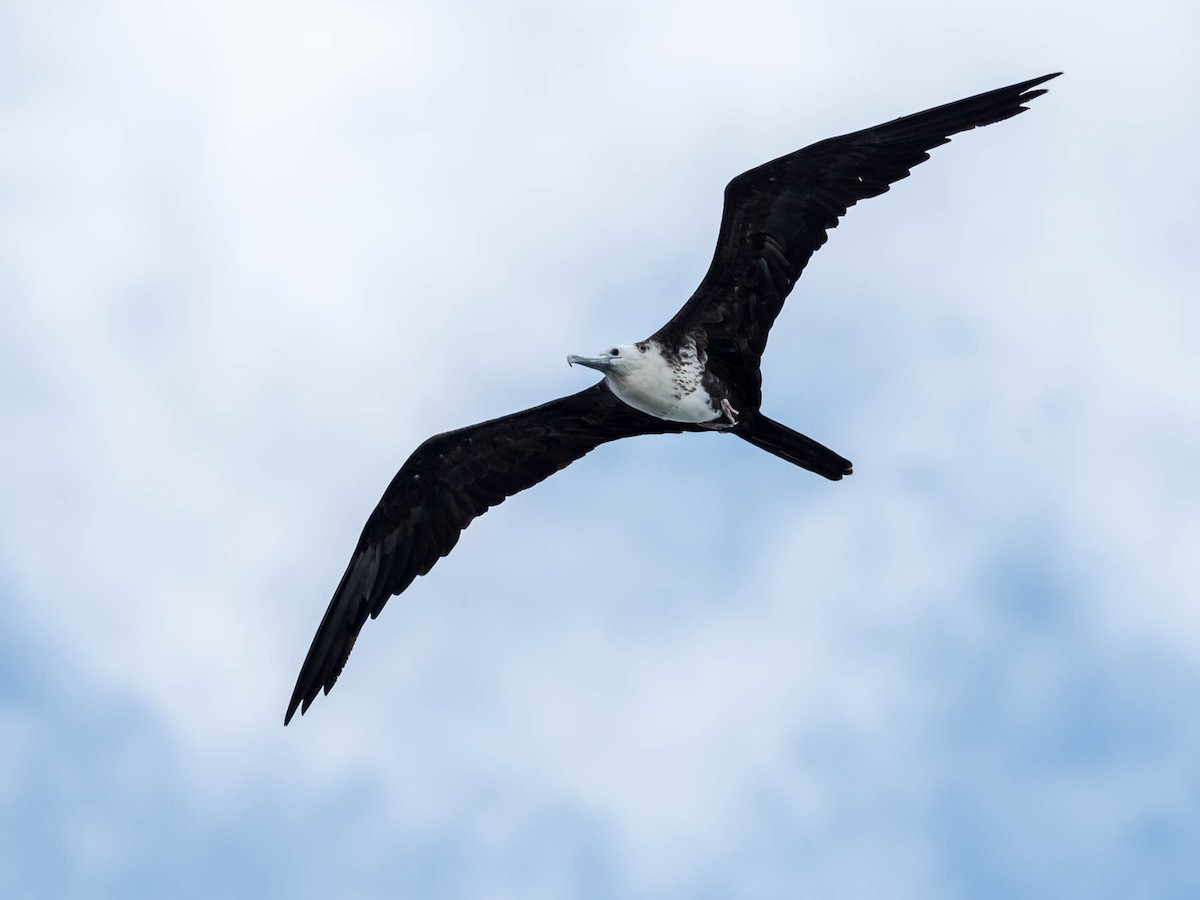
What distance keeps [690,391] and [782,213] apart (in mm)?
1576

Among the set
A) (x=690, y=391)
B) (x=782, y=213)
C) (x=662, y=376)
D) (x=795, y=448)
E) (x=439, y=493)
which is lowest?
(x=795, y=448)

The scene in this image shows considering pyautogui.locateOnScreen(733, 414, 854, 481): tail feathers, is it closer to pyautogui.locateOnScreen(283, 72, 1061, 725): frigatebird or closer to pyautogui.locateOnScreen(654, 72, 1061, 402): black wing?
pyautogui.locateOnScreen(283, 72, 1061, 725): frigatebird

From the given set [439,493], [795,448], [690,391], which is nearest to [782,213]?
[690,391]

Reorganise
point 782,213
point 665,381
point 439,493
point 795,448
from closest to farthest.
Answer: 1. point 782,213
2. point 665,381
3. point 795,448
4. point 439,493

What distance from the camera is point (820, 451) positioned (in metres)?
14.2

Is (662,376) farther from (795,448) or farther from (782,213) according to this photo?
(782,213)

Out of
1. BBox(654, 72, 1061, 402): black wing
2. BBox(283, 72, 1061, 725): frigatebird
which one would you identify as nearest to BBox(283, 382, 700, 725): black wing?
BBox(283, 72, 1061, 725): frigatebird

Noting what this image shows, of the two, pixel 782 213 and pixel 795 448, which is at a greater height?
pixel 782 213

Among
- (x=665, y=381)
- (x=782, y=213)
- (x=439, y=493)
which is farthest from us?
(x=439, y=493)

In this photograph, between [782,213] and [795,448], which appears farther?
[795,448]

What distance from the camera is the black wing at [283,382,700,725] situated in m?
15.0

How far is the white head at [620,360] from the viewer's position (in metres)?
13.9

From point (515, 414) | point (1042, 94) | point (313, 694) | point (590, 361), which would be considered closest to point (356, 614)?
point (313, 694)

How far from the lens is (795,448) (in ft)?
46.7
